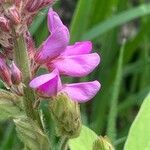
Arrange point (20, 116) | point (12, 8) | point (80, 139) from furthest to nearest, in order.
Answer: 1. point (80, 139)
2. point (20, 116)
3. point (12, 8)

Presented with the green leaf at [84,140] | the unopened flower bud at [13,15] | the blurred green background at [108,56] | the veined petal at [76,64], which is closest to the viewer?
the unopened flower bud at [13,15]

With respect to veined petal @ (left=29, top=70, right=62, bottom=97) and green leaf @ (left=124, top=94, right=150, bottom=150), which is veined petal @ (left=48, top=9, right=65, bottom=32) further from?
green leaf @ (left=124, top=94, right=150, bottom=150)

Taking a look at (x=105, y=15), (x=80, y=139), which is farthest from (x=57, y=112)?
(x=105, y=15)

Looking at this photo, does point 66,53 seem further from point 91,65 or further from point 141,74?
point 141,74

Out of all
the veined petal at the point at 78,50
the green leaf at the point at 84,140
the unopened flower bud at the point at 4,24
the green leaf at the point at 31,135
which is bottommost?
the green leaf at the point at 84,140

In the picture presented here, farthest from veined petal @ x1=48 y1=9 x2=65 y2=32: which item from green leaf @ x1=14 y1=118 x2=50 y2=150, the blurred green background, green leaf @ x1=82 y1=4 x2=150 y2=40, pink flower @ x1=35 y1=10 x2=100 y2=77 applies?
green leaf @ x1=82 y1=4 x2=150 y2=40

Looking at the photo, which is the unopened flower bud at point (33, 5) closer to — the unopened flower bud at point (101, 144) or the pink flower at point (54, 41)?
the pink flower at point (54, 41)

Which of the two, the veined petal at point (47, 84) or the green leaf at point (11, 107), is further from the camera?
the green leaf at point (11, 107)

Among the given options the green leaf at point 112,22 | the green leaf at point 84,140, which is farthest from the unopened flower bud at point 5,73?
the green leaf at point 112,22

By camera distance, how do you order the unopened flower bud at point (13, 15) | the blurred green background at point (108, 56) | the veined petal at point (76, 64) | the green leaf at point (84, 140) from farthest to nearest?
the blurred green background at point (108, 56) → the green leaf at point (84, 140) → the veined petal at point (76, 64) → the unopened flower bud at point (13, 15)
